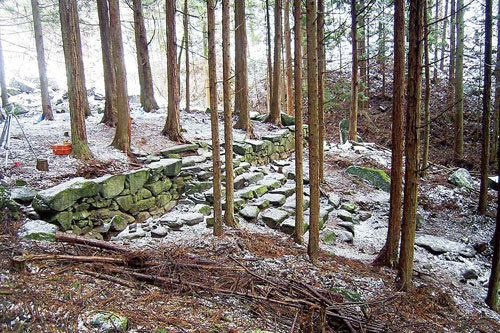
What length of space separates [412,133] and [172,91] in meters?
6.94

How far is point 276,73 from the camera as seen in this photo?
1174 cm

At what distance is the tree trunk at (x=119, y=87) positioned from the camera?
299 inches

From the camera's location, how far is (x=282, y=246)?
17.8 ft

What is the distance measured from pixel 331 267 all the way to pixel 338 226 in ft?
8.17

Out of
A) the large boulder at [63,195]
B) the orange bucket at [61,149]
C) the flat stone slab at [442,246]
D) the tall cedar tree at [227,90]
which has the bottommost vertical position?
the flat stone slab at [442,246]

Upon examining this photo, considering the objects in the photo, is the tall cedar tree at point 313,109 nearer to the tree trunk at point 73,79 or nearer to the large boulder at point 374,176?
the tree trunk at point 73,79

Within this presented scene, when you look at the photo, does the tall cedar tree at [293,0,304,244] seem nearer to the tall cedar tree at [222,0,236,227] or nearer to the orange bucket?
the tall cedar tree at [222,0,236,227]

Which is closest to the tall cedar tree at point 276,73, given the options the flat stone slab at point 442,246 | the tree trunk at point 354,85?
the tree trunk at point 354,85

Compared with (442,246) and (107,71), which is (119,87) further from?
(442,246)

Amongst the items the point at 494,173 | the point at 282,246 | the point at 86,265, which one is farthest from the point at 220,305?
the point at 494,173

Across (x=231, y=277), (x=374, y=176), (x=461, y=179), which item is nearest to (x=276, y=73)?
(x=374, y=176)

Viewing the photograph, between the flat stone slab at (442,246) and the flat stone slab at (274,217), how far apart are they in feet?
9.88

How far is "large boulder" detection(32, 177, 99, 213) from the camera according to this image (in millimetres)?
4793

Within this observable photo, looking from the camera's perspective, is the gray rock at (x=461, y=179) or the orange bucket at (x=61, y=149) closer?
the orange bucket at (x=61, y=149)
